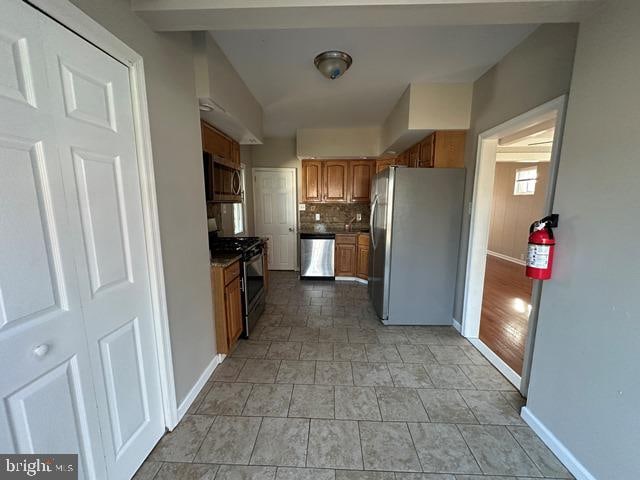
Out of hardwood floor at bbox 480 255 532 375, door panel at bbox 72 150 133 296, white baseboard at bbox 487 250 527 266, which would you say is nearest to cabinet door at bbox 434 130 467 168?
hardwood floor at bbox 480 255 532 375

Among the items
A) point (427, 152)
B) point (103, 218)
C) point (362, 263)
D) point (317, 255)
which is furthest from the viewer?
point (317, 255)

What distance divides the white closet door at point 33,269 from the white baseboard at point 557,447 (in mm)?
2334

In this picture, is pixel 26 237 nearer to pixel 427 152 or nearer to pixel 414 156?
pixel 427 152

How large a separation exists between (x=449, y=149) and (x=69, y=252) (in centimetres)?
317

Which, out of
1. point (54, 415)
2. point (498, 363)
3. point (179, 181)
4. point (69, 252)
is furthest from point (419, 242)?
point (54, 415)

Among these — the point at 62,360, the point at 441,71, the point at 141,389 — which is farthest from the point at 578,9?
the point at 141,389

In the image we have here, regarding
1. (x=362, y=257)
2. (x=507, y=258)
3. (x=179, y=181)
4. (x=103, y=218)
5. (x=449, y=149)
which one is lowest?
(x=507, y=258)

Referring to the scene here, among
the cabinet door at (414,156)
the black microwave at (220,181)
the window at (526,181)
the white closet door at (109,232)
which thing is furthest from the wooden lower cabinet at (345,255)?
the window at (526,181)

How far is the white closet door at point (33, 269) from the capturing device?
788mm

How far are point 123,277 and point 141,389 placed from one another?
635 mm

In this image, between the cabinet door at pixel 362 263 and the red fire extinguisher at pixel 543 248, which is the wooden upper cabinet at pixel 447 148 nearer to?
the red fire extinguisher at pixel 543 248

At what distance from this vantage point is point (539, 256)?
1486 millimetres

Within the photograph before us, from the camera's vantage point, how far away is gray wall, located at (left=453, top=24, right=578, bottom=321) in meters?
1.58

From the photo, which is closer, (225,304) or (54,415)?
(54,415)
